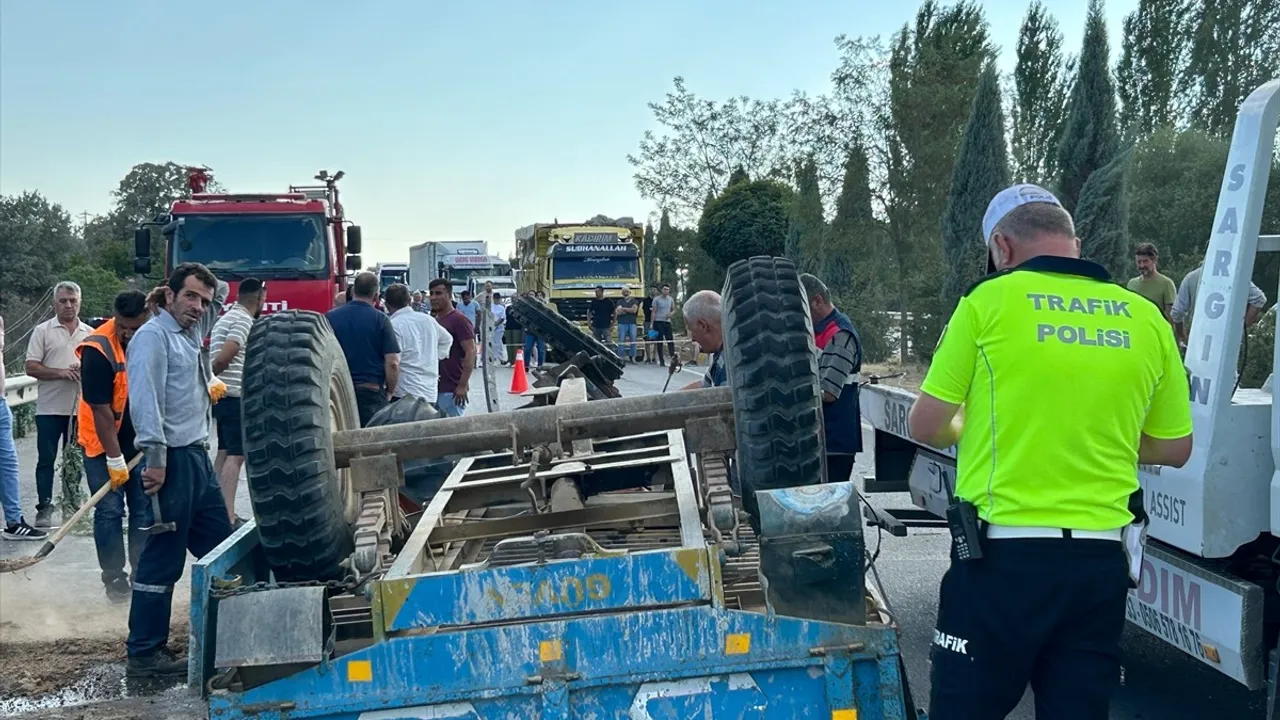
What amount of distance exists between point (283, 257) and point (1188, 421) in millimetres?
15735

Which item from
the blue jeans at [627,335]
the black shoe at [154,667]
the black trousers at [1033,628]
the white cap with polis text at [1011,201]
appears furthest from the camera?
the blue jeans at [627,335]

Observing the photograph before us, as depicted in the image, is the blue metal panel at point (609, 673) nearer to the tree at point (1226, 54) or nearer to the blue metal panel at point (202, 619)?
the blue metal panel at point (202, 619)

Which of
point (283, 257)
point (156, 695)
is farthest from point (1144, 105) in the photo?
point (156, 695)

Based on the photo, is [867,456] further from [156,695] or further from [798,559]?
[798,559]

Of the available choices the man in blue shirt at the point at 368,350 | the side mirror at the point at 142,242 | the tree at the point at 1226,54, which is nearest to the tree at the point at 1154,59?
the tree at the point at 1226,54

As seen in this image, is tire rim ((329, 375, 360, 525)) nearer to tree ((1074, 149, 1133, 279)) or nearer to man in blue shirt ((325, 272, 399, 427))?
man in blue shirt ((325, 272, 399, 427))

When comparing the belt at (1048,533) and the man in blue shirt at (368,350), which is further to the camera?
the man in blue shirt at (368,350)

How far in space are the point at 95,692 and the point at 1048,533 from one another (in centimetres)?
464

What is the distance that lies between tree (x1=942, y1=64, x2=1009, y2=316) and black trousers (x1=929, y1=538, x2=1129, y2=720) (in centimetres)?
1968

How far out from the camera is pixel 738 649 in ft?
11.5

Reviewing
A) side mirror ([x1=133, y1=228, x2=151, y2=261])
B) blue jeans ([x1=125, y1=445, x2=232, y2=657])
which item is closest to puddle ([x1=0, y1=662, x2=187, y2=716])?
blue jeans ([x1=125, y1=445, x2=232, y2=657])

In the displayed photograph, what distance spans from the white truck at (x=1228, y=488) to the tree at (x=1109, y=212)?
18883 mm

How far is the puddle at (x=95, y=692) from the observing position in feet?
19.0

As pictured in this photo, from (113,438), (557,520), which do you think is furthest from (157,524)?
(557,520)
